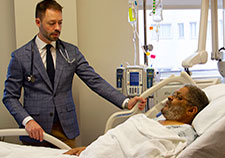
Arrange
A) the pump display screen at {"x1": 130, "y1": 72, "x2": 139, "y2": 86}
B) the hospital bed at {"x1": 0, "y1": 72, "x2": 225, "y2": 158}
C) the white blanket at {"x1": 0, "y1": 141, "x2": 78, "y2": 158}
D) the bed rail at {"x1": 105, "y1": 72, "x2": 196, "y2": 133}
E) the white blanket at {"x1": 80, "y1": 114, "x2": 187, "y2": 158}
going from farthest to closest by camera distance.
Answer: the pump display screen at {"x1": 130, "y1": 72, "x2": 139, "y2": 86}
the bed rail at {"x1": 105, "y1": 72, "x2": 196, "y2": 133}
the white blanket at {"x1": 0, "y1": 141, "x2": 78, "y2": 158}
the white blanket at {"x1": 80, "y1": 114, "x2": 187, "y2": 158}
the hospital bed at {"x1": 0, "y1": 72, "x2": 225, "y2": 158}

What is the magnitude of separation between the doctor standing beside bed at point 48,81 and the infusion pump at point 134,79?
0.29m

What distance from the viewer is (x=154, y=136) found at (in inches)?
64.0

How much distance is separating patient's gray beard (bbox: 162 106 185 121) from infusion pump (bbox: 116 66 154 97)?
73 cm

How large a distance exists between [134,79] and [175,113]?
0.80 metres

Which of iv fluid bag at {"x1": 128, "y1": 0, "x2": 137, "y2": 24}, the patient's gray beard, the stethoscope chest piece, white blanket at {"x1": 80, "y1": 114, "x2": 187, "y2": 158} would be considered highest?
iv fluid bag at {"x1": 128, "y1": 0, "x2": 137, "y2": 24}

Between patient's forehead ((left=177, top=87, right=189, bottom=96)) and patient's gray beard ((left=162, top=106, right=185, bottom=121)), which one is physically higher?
patient's forehead ((left=177, top=87, right=189, bottom=96))

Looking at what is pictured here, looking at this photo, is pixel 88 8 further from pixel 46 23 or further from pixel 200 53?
pixel 200 53

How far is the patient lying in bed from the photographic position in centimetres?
156

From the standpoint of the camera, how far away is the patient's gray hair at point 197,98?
1.98m

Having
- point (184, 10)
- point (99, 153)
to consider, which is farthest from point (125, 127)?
point (184, 10)

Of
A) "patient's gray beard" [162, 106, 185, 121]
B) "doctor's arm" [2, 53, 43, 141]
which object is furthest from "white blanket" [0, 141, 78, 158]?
"patient's gray beard" [162, 106, 185, 121]

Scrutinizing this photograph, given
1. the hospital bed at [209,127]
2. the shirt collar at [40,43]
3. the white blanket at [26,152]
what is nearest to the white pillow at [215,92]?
the hospital bed at [209,127]

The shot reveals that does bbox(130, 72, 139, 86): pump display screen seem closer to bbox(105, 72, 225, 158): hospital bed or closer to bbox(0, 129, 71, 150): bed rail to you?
bbox(105, 72, 225, 158): hospital bed

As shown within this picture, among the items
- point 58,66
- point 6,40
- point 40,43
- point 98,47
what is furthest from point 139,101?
point 6,40
